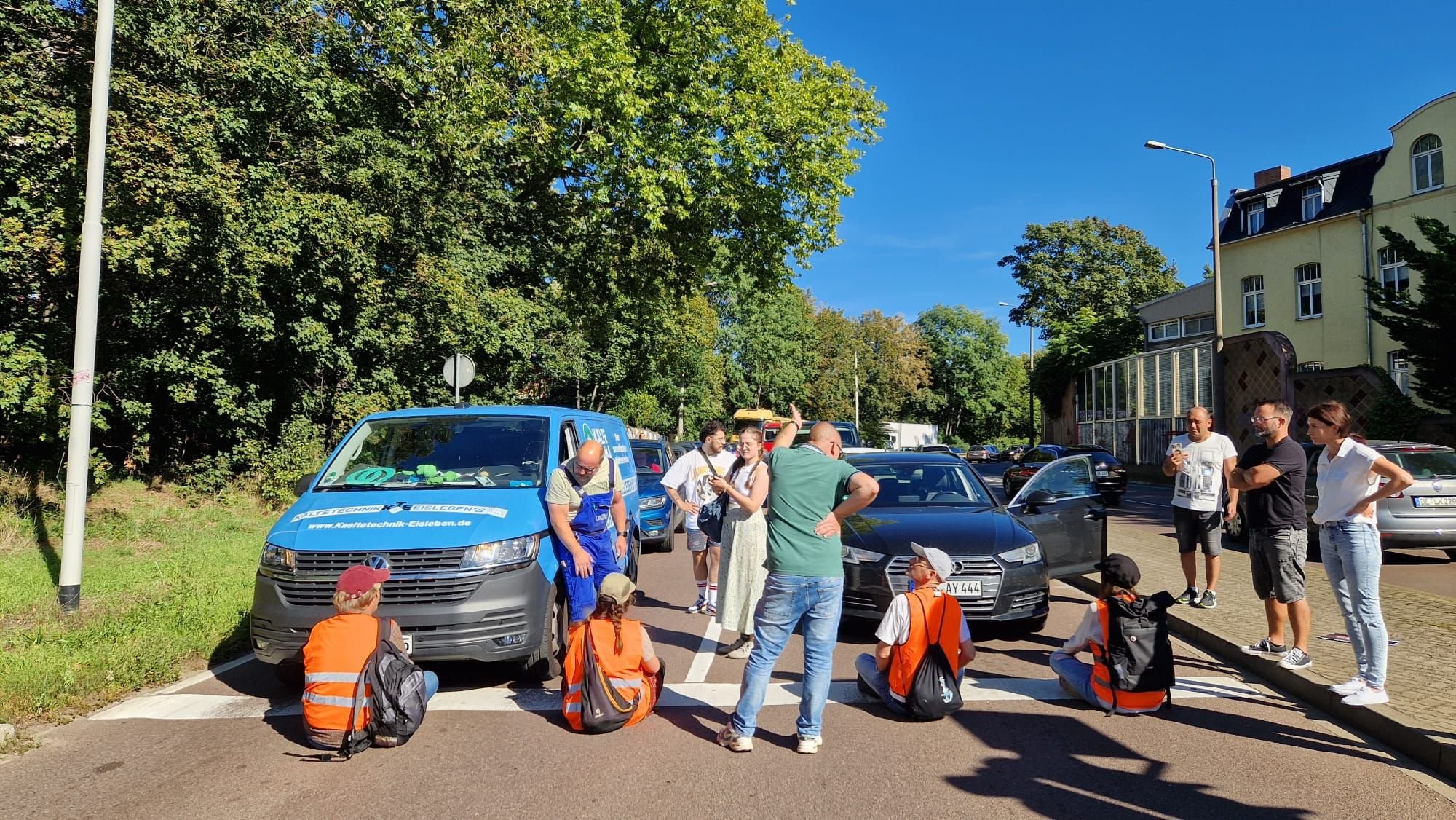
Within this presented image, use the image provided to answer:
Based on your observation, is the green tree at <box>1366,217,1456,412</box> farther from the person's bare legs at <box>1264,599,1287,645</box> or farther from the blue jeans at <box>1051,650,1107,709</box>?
the blue jeans at <box>1051,650,1107,709</box>

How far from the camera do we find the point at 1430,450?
459 inches

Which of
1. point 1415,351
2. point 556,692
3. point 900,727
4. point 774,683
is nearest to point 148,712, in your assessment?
point 556,692

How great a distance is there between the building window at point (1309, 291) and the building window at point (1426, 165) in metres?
4.93

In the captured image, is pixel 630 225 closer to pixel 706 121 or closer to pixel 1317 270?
pixel 706 121

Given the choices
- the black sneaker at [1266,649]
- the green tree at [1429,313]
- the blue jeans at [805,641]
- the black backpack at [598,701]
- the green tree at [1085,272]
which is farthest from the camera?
the green tree at [1085,272]

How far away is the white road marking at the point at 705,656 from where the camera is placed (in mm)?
6391

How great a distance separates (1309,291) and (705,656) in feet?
132

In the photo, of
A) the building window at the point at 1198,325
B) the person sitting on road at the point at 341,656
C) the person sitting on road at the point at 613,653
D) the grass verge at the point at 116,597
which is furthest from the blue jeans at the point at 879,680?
the building window at the point at 1198,325

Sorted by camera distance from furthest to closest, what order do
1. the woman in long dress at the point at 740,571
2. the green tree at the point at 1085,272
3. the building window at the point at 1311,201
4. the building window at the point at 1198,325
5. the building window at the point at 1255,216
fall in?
the green tree at the point at 1085,272 → the building window at the point at 1198,325 → the building window at the point at 1255,216 → the building window at the point at 1311,201 → the woman in long dress at the point at 740,571

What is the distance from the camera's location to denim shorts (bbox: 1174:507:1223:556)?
801 centimetres

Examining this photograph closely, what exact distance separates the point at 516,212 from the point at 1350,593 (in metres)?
18.4

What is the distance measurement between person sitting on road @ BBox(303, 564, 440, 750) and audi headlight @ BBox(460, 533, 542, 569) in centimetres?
71

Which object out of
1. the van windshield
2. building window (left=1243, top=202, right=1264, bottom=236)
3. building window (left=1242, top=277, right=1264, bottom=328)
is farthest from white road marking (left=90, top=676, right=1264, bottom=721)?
building window (left=1243, top=202, right=1264, bottom=236)

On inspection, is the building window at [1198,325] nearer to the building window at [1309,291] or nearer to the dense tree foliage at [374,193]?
the building window at [1309,291]
